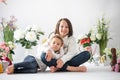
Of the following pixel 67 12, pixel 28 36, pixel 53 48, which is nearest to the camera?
pixel 53 48

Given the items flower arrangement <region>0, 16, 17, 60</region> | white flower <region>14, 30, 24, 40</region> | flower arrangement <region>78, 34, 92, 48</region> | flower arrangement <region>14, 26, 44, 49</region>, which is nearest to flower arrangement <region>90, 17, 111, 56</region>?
flower arrangement <region>78, 34, 92, 48</region>

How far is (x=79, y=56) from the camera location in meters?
2.79

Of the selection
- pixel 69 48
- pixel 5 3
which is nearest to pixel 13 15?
pixel 5 3

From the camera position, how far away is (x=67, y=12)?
11.9ft

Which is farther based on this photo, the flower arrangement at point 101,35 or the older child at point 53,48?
the flower arrangement at point 101,35

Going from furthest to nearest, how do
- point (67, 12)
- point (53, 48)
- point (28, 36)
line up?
point (67, 12) < point (28, 36) < point (53, 48)

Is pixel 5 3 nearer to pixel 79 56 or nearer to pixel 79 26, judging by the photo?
pixel 79 26

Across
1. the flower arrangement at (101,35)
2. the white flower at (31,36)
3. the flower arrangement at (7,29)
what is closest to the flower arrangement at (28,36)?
the white flower at (31,36)

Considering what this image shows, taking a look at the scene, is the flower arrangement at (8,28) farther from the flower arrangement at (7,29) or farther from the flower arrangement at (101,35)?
the flower arrangement at (101,35)

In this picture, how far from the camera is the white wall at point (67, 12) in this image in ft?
11.9

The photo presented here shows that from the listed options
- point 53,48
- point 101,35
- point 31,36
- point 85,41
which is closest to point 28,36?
point 31,36

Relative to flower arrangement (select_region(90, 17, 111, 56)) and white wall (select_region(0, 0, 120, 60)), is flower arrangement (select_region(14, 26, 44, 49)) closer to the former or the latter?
white wall (select_region(0, 0, 120, 60))

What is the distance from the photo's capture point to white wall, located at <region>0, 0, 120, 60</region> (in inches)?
142

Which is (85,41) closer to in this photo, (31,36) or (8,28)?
(31,36)
